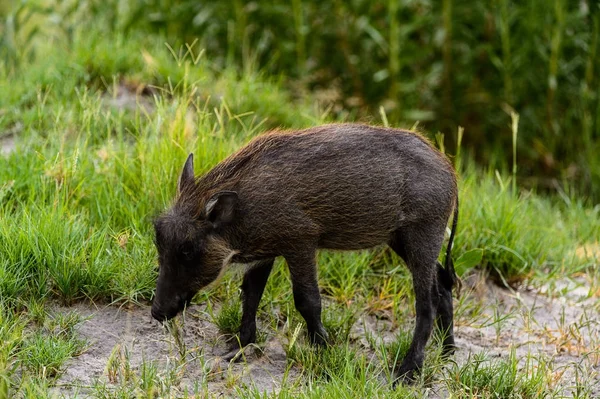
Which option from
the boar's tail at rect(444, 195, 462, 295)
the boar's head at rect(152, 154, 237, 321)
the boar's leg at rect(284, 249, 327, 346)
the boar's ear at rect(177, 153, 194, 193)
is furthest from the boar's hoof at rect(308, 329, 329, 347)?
the boar's ear at rect(177, 153, 194, 193)

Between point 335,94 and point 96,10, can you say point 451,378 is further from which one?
point 96,10

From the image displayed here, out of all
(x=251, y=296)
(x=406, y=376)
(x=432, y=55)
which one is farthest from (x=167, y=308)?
(x=432, y=55)

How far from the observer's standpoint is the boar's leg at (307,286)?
4.34m

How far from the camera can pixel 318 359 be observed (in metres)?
4.44

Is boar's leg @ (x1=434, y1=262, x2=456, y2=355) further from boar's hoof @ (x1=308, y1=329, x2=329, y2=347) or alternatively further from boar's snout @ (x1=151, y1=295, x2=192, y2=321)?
boar's snout @ (x1=151, y1=295, x2=192, y2=321)

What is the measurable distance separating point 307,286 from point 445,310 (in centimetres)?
96

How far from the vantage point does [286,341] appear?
480 centimetres

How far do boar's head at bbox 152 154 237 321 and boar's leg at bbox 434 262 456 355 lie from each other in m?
1.30

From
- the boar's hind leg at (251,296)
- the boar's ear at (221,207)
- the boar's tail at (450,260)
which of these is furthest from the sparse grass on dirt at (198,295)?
the boar's ear at (221,207)

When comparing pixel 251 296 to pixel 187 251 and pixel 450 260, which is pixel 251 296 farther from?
pixel 450 260

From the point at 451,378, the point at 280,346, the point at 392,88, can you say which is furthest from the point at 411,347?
the point at 392,88

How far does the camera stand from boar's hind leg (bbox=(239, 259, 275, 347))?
459 cm

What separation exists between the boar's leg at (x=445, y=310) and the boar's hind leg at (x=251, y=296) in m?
1.01

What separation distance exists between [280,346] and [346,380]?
26.6 inches
